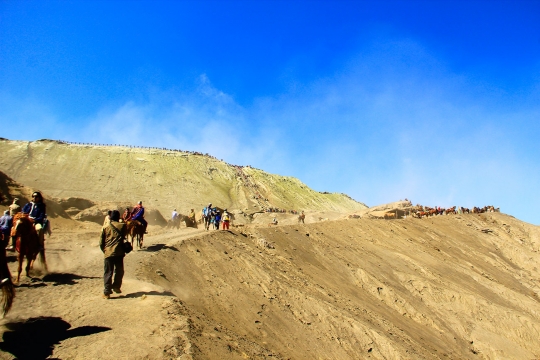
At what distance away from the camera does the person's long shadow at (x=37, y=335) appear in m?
5.42

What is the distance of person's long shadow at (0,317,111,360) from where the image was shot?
213 inches

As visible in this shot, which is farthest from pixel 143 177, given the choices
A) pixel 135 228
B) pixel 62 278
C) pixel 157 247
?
pixel 62 278

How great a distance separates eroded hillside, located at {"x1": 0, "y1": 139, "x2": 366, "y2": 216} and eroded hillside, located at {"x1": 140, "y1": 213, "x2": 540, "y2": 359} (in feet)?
95.8

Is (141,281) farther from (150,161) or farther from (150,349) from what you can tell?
(150,161)

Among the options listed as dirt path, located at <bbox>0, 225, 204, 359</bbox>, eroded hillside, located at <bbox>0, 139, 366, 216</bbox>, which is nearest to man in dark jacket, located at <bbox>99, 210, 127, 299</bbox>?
dirt path, located at <bbox>0, 225, 204, 359</bbox>

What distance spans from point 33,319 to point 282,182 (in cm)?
7737

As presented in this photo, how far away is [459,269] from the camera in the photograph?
2734cm

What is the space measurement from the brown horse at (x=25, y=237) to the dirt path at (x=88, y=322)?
Answer: 1.90 ft

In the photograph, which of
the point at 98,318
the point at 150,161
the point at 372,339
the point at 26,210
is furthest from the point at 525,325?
the point at 150,161

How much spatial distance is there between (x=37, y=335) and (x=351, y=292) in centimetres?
1524

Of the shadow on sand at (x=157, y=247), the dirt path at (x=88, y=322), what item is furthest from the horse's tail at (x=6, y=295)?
the shadow on sand at (x=157, y=247)

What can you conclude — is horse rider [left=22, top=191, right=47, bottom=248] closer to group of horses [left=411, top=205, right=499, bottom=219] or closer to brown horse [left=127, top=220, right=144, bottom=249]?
brown horse [left=127, top=220, right=144, bottom=249]

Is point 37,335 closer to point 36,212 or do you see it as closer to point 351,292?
point 36,212

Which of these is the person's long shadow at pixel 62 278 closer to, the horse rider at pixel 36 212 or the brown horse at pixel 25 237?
the brown horse at pixel 25 237
